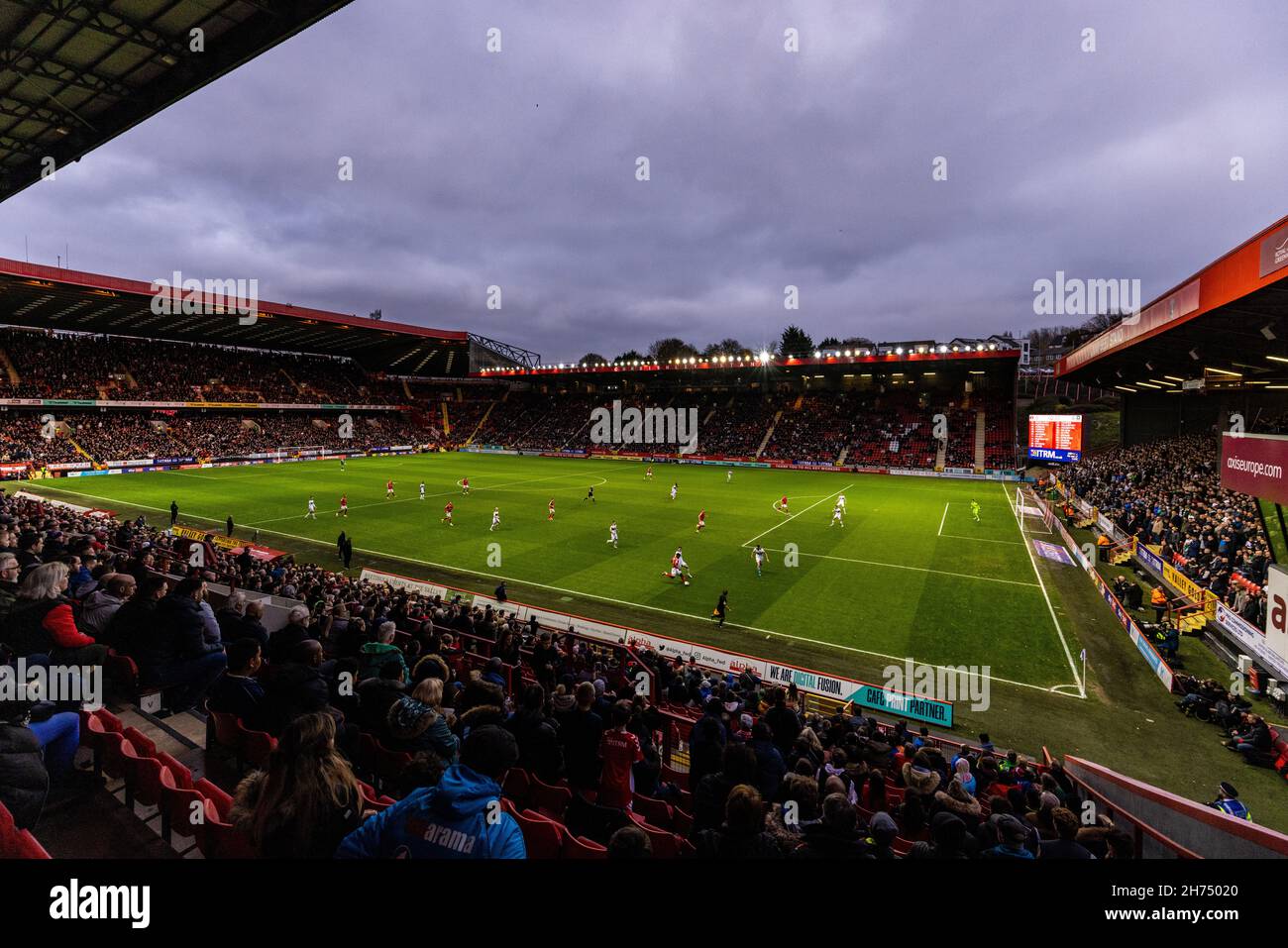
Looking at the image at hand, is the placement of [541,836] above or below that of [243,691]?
below

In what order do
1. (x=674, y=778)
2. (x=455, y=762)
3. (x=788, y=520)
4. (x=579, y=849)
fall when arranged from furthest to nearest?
(x=788, y=520)
(x=674, y=778)
(x=579, y=849)
(x=455, y=762)

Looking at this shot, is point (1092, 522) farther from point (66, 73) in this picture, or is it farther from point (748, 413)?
point (748, 413)

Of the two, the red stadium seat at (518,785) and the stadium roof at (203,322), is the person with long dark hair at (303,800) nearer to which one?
the red stadium seat at (518,785)

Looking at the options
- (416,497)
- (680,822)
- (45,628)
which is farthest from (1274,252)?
(416,497)

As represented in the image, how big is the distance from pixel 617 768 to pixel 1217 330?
83.4ft

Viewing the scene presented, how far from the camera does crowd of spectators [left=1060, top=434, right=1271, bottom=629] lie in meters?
16.9

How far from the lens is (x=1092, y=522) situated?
30594 mm

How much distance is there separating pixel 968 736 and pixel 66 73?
20.9 meters

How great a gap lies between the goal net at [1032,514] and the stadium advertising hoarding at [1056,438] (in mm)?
5456

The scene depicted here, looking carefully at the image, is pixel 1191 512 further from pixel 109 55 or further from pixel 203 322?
pixel 203 322

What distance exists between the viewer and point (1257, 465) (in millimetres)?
11969
